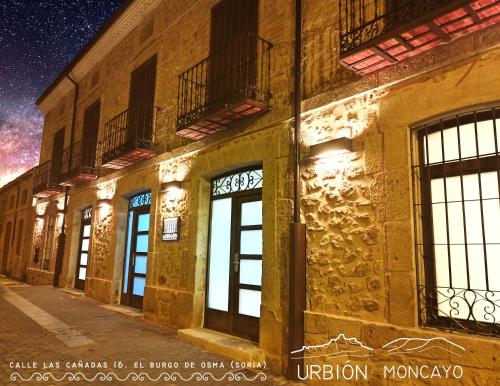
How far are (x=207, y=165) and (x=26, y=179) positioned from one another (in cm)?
1536

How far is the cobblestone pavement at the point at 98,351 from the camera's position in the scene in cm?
425

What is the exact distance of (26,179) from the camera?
1816 cm

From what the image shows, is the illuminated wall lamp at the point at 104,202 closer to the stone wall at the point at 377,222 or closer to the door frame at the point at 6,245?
the stone wall at the point at 377,222

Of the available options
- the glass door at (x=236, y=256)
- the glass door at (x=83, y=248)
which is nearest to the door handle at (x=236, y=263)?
the glass door at (x=236, y=256)

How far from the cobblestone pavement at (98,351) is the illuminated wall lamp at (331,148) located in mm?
2691

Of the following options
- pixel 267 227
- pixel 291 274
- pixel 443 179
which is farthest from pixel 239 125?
pixel 443 179

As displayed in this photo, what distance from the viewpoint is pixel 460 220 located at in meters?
3.58

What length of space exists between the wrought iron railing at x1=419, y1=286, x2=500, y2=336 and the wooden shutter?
660cm

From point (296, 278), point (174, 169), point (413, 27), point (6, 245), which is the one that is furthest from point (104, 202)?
point (6, 245)

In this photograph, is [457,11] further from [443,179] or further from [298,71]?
[298,71]

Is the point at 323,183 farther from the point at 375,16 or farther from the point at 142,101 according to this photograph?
the point at 142,101

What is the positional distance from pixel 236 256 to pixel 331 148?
2.54 metres

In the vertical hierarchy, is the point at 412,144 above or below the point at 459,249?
Answer: above

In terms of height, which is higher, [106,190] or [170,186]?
[106,190]
